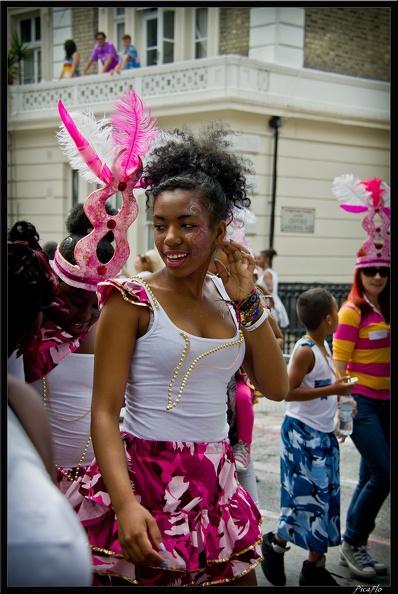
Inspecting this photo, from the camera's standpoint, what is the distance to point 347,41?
16266 mm

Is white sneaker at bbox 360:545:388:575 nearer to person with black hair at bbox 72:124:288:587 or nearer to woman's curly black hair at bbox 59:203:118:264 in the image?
person with black hair at bbox 72:124:288:587

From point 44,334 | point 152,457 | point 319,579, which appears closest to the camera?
point 152,457

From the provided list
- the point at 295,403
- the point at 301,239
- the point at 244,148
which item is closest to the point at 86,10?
the point at 244,148

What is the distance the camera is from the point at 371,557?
468cm

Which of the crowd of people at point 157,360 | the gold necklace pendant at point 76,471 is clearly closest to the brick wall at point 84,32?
the crowd of people at point 157,360

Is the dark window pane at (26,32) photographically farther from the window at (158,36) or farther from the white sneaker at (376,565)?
the white sneaker at (376,565)

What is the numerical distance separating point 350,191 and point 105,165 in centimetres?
233

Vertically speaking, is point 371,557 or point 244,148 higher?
point 244,148

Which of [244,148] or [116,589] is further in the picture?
[244,148]

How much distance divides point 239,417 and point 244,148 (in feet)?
38.7

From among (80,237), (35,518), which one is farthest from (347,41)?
(35,518)

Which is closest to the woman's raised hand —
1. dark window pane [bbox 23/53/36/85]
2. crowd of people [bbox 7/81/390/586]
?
crowd of people [bbox 7/81/390/586]

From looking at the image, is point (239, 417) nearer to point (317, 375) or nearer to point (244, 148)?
point (317, 375)

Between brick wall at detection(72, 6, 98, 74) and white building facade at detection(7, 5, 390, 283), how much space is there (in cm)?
9
